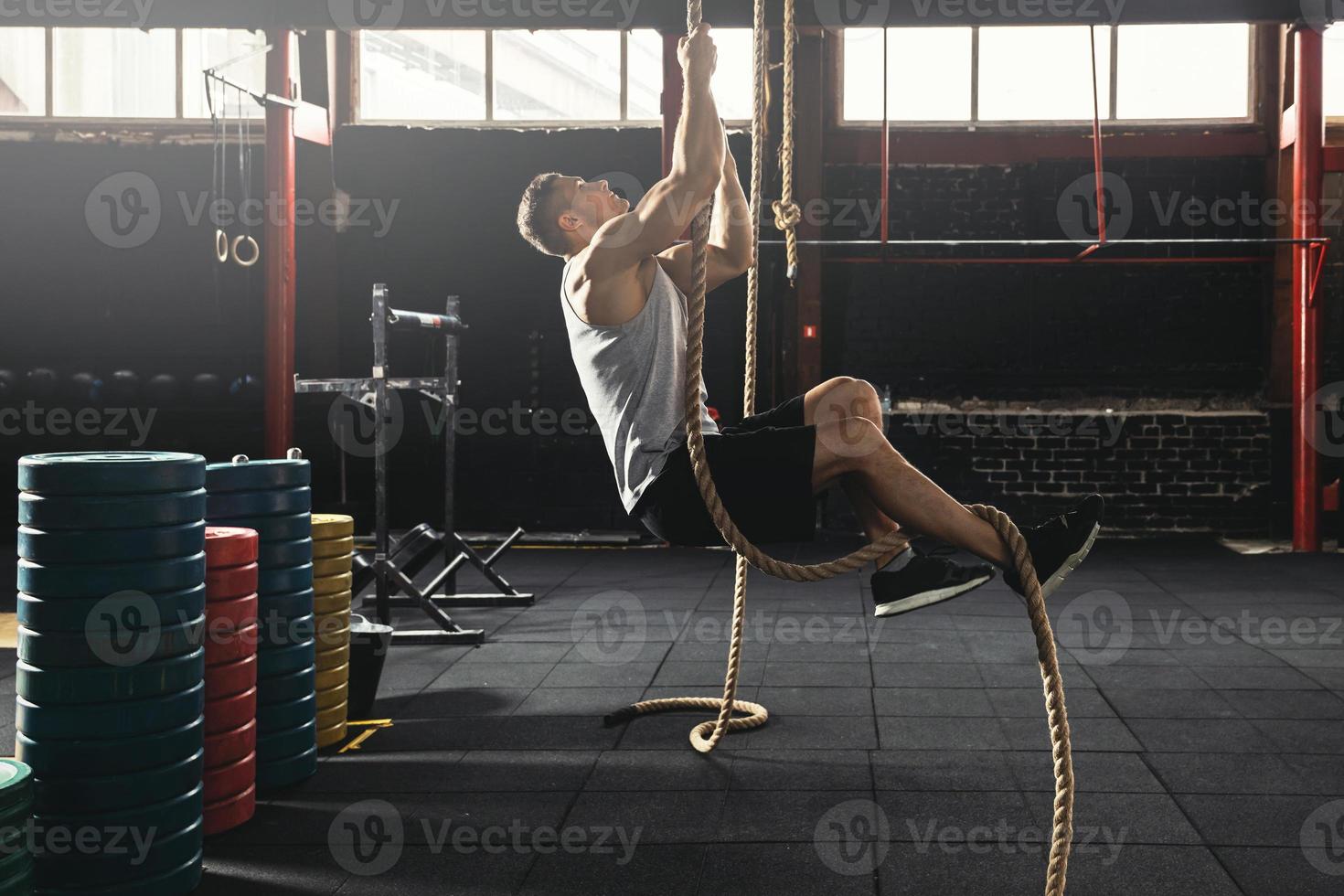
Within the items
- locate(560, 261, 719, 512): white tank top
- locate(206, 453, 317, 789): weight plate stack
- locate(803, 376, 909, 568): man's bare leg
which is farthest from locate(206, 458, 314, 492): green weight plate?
locate(803, 376, 909, 568): man's bare leg

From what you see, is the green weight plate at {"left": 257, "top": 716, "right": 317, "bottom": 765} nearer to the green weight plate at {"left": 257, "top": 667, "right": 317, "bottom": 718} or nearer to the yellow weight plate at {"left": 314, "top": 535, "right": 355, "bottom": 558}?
the green weight plate at {"left": 257, "top": 667, "right": 317, "bottom": 718}

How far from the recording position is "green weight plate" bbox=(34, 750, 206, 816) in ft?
6.33

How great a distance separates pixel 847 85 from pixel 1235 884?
258 inches

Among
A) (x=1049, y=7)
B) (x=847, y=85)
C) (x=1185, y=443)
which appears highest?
(x=847, y=85)

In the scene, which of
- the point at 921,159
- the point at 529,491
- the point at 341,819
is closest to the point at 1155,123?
the point at 921,159

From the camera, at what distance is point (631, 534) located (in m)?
7.56

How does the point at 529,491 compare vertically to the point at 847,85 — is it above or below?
below

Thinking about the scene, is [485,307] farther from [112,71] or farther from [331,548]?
[331,548]

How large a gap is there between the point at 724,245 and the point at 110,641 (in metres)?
1.60

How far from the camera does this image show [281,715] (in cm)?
260

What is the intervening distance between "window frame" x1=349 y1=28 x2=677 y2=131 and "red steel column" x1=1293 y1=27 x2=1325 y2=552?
3489mm

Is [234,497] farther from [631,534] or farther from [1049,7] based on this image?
[631,534]

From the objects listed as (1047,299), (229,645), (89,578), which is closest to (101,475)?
(89,578)

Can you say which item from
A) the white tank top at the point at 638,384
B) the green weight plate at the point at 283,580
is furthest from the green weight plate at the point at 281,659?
the white tank top at the point at 638,384
